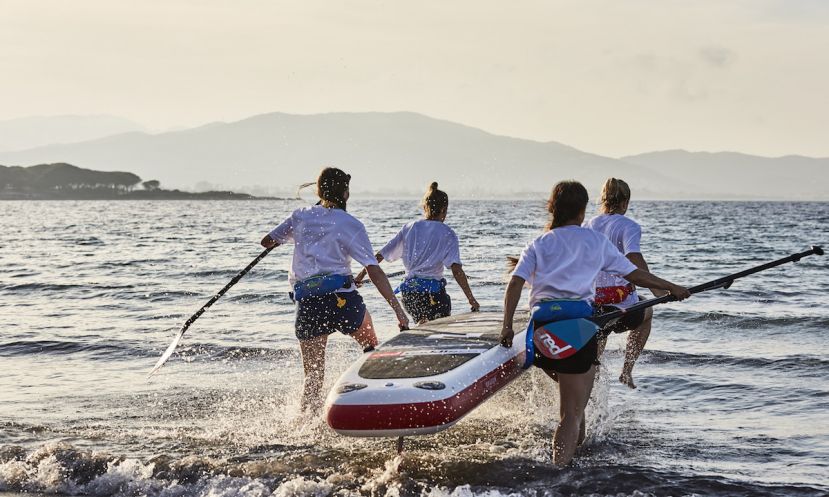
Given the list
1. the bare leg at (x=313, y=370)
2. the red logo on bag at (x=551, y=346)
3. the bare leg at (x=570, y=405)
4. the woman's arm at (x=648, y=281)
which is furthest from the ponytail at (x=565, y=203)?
the bare leg at (x=313, y=370)

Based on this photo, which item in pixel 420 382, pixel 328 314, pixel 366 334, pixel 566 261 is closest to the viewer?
pixel 566 261

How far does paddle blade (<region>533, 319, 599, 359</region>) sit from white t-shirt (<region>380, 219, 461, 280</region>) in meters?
2.88

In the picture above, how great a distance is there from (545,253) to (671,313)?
11.4 metres

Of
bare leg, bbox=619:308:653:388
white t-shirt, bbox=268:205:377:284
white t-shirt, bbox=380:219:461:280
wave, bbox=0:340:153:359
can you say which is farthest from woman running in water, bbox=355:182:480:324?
wave, bbox=0:340:153:359

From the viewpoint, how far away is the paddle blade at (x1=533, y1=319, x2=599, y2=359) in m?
6.33

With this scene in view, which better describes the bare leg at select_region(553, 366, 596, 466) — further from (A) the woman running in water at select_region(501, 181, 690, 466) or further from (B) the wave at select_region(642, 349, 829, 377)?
(B) the wave at select_region(642, 349, 829, 377)

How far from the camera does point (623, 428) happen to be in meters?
8.74

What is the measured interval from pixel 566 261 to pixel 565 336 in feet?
1.71

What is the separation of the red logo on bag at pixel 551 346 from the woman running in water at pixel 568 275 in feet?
0.17

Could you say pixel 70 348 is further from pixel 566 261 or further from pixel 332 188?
pixel 566 261

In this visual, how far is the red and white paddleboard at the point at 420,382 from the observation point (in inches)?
255

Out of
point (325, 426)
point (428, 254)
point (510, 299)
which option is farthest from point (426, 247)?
point (510, 299)

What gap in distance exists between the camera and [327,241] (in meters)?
7.52

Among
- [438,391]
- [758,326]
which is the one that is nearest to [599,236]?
[438,391]
